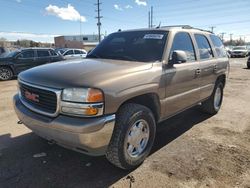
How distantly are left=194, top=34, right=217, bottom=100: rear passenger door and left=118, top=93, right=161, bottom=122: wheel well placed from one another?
A: 155cm

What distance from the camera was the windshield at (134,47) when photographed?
3947 mm

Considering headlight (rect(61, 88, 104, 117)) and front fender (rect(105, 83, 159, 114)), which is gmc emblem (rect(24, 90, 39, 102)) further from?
front fender (rect(105, 83, 159, 114))

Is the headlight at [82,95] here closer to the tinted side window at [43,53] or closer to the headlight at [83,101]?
the headlight at [83,101]

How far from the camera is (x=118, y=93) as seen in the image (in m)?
2.99

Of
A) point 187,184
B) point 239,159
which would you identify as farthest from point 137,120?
point 239,159

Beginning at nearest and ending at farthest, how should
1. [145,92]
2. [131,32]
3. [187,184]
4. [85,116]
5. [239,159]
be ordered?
[85,116]
[187,184]
[145,92]
[239,159]
[131,32]

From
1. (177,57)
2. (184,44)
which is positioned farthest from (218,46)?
(177,57)

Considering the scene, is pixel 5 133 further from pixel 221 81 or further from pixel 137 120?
pixel 221 81

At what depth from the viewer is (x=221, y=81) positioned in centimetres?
619

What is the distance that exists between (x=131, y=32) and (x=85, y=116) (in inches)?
90.3

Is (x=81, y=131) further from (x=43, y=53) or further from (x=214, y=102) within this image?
(x=43, y=53)

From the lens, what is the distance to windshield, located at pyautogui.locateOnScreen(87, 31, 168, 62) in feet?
13.0

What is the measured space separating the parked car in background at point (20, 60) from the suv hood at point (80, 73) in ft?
33.2

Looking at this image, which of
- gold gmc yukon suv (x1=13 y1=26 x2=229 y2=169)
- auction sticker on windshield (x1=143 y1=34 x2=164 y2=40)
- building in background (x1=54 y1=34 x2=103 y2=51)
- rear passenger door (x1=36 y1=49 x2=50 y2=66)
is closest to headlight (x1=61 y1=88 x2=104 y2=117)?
gold gmc yukon suv (x1=13 y1=26 x2=229 y2=169)
